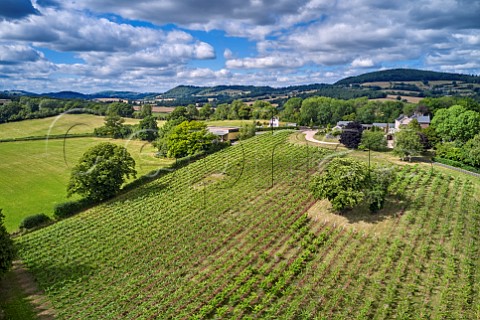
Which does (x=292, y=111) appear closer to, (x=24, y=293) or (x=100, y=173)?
(x=100, y=173)

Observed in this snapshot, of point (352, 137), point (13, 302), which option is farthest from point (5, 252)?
point (352, 137)

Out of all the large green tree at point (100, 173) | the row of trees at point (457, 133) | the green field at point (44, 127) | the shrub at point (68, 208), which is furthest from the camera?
the green field at point (44, 127)

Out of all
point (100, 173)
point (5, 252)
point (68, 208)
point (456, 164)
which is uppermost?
point (100, 173)

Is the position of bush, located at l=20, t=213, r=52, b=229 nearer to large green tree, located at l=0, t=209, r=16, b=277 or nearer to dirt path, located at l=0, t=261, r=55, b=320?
dirt path, located at l=0, t=261, r=55, b=320

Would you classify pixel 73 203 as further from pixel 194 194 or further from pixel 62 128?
pixel 62 128

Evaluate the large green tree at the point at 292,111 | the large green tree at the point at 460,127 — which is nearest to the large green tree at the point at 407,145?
the large green tree at the point at 460,127

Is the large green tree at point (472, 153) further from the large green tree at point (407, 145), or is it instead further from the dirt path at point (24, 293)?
the dirt path at point (24, 293)
